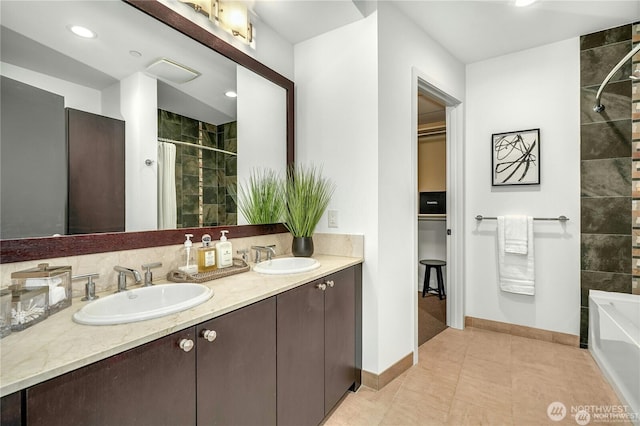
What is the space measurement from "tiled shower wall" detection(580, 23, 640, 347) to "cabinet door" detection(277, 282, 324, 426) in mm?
2273

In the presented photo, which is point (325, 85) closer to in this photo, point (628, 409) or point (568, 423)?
point (568, 423)

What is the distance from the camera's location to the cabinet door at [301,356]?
131cm

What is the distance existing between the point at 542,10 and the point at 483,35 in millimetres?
387

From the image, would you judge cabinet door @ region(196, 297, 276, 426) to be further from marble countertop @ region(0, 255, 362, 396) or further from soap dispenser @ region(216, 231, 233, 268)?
soap dispenser @ region(216, 231, 233, 268)

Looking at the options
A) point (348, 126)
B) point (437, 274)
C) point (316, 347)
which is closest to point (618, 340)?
point (316, 347)

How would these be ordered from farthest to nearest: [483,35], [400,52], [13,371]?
→ [483,35]
[400,52]
[13,371]

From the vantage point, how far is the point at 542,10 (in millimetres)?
2084

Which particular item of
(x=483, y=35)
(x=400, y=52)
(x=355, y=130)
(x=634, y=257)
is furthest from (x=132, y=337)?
(x=634, y=257)

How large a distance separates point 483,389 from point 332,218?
142cm

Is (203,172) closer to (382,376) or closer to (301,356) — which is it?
(301,356)

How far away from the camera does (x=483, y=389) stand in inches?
74.5

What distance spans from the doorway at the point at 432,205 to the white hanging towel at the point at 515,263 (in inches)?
39.8

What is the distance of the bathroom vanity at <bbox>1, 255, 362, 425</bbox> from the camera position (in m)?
0.68

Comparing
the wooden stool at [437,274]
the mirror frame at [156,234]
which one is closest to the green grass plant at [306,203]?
the mirror frame at [156,234]
